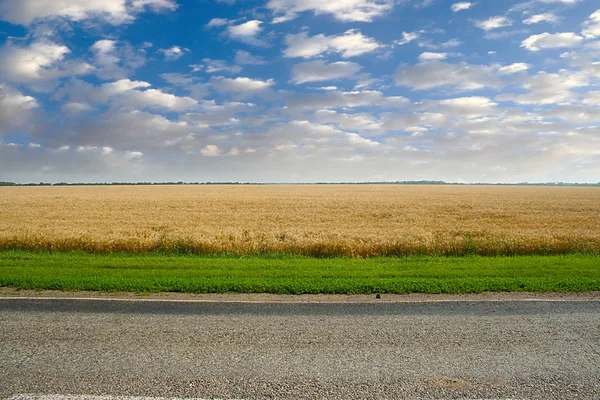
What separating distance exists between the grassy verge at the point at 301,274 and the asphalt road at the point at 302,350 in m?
1.61

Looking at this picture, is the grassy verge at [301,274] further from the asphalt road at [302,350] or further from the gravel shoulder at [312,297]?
the asphalt road at [302,350]

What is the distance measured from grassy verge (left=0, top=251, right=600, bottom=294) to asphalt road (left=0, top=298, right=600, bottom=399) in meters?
1.61

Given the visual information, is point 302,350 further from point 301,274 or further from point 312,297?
point 301,274

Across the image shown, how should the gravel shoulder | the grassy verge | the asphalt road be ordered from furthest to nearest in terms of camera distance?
the grassy verge → the gravel shoulder → the asphalt road

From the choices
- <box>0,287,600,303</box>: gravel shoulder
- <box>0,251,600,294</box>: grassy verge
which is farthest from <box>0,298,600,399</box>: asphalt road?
<box>0,251,600,294</box>: grassy verge

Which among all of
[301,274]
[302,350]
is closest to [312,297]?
[301,274]

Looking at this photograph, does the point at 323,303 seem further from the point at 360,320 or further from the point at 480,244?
the point at 480,244

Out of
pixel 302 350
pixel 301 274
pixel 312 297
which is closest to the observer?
pixel 302 350

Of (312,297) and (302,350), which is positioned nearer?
(302,350)

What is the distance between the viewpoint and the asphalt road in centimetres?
516

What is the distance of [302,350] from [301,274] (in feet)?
19.6

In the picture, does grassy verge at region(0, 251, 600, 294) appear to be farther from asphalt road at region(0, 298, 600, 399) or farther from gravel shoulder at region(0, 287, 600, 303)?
asphalt road at region(0, 298, 600, 399)

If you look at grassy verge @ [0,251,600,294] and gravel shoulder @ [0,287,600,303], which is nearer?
gravel shoulder @ [0,287,600,303]

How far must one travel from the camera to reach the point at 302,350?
20.7 feet
